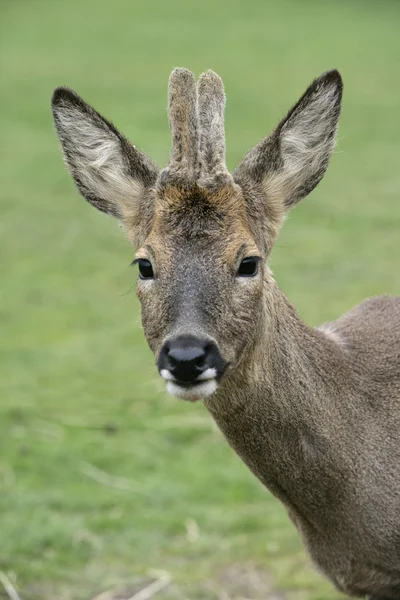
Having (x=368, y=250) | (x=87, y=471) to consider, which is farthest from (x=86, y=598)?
(x=368, y=250)

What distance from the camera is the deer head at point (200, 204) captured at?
4504 millimetres

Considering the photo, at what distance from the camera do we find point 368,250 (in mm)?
13656

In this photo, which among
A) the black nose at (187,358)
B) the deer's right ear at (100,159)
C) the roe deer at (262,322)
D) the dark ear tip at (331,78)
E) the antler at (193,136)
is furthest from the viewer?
the deer's right ear at (100,159)

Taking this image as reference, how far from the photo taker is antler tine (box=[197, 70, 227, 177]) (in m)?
4.90

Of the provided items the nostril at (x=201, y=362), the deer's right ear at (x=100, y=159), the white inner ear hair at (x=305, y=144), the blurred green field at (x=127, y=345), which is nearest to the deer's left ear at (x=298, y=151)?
the white inner ear hair at (x=305, y=144)

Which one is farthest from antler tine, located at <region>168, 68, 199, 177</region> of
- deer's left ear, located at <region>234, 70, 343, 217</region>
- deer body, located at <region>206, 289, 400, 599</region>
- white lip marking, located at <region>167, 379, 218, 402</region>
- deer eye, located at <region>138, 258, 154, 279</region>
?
white lip marking, located at <region>167, 379, 218, 402</region>

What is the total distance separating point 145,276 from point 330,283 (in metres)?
7.82

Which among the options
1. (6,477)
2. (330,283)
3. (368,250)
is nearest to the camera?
(6,477)

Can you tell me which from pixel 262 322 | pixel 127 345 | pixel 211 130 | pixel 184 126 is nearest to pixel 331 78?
pixel 211 130

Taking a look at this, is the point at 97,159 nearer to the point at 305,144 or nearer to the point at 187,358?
the point at 305,144

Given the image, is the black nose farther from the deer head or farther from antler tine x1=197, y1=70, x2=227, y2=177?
antler tine x1=197, y1=70, x2=227, y2=177

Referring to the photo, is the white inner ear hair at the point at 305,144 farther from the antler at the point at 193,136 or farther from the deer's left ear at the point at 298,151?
the antler at the point at 193,136

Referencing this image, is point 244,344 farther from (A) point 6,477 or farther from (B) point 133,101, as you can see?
(B) point 133,101

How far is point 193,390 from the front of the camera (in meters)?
4.39
